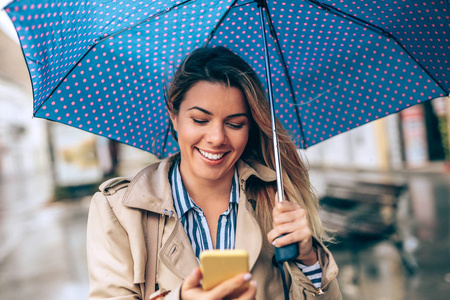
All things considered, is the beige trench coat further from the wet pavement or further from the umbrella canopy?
the wet pavement

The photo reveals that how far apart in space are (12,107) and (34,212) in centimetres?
1602

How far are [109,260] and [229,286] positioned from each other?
2.11 ft

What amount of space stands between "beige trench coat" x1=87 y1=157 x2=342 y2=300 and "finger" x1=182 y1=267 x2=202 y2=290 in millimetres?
353

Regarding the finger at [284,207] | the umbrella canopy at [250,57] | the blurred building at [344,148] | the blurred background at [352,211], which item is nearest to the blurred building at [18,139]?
the blurred building at [344,148]

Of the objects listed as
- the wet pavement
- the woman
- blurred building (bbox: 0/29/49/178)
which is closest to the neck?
the woman

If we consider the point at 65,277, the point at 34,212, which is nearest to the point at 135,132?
the point at 65,277

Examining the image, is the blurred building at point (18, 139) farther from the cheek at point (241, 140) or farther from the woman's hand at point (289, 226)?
the woman's hand at point (289, 226)

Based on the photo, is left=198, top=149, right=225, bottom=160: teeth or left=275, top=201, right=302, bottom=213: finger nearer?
left=275, top=201, right=302, bottom=213: finger

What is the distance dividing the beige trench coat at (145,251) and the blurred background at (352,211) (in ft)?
2.13

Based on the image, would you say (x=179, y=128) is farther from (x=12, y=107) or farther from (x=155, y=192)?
(x=12, y=107)

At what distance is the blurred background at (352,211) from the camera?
5031 mm

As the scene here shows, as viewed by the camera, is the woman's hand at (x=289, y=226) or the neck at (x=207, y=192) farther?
the neck at (x=207, y=192)

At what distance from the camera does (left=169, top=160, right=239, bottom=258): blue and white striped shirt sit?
185 cm

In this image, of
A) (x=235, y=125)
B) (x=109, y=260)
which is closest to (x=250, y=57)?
(x=235, y=125)
